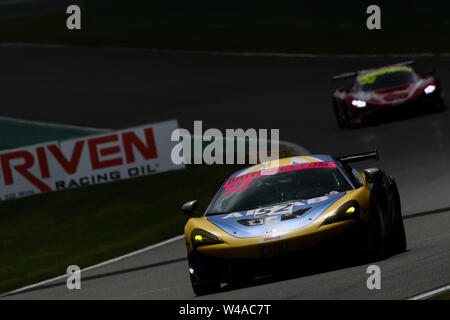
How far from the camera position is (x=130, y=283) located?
36.7 ft

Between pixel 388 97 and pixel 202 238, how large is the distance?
1328 cm

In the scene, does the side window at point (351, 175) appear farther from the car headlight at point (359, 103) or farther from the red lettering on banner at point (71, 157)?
the car headlight at point (359, 103)

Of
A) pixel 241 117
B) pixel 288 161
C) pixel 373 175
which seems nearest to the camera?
pixel 373 175

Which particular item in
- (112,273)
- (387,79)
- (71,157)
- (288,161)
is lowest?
(112,273)

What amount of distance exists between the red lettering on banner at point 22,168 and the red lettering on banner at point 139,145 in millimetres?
1684

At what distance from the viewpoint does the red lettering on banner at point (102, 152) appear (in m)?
19.7

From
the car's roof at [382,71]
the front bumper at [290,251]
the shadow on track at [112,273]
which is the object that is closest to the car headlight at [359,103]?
the car's roof at [382,71]

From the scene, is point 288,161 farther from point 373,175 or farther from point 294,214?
point 294,214

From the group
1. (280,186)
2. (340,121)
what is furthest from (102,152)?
(280,186)

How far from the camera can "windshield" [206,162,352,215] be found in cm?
986

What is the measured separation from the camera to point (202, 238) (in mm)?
9266

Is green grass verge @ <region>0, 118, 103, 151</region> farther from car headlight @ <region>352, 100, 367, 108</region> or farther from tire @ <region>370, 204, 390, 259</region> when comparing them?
tire @ <region>370, 204, 390, 259</region>

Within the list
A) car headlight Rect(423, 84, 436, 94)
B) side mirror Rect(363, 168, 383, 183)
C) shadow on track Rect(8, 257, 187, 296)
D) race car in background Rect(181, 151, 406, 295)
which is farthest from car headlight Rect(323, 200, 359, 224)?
car headlight Rect(423, 84, 436, 94)
